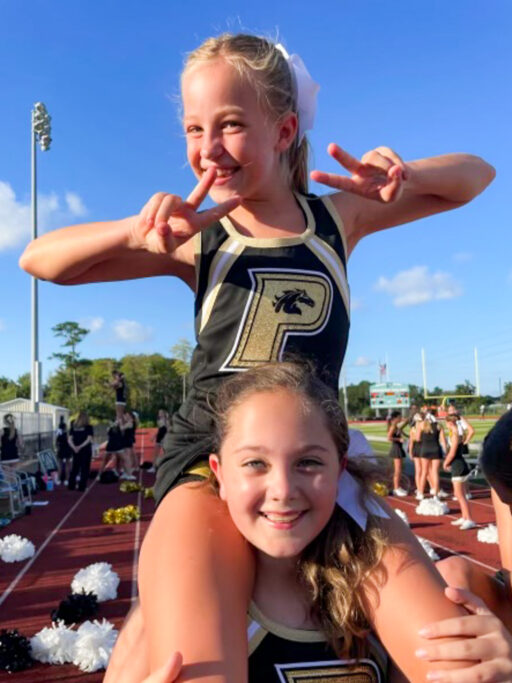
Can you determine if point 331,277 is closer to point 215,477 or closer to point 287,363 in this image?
point 287,363

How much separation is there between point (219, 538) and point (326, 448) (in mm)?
334

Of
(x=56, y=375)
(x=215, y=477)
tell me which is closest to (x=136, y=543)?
(x=215, y=477)

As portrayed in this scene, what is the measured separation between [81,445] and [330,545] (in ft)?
45.8

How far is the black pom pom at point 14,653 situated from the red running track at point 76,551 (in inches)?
2.6

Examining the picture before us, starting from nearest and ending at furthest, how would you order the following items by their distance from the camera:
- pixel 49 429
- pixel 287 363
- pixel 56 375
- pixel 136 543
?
pixel 287 363 → pixel 136 543 → pixel 49 429 → pixel 56 375

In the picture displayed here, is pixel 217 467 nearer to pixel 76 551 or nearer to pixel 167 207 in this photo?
pixel 167 207

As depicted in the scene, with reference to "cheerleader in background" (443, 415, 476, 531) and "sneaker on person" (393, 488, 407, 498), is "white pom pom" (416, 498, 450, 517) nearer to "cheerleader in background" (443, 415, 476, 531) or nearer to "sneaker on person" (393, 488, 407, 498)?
"cheerleader in background" (443, 415, 476, 531)

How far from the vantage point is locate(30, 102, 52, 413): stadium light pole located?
21.8 m

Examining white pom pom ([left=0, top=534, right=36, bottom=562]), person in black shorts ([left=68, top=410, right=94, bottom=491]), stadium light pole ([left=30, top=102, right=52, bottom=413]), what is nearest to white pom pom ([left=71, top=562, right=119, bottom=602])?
white pom pom ([left=0, top=534, right=36, bottom=562])

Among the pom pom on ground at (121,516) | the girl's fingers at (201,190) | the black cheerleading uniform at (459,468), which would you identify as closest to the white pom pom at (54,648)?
the girl's fingers at (201,190)

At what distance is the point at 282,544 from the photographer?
1.48 metres

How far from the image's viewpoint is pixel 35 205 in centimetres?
2270

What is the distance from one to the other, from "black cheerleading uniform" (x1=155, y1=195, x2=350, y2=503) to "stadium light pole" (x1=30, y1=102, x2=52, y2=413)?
20.6m

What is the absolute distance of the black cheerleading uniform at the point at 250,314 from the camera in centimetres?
177
